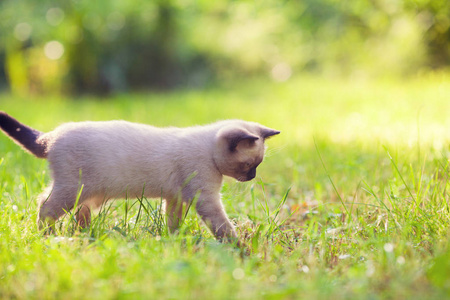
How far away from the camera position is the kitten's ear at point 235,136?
2574 mm

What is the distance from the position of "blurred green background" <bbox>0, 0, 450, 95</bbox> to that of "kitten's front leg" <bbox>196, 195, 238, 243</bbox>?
845 cm

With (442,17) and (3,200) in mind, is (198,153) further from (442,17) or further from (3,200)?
(442,17)

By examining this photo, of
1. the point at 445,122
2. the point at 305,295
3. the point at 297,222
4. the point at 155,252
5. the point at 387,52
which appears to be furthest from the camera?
the point at 387,52

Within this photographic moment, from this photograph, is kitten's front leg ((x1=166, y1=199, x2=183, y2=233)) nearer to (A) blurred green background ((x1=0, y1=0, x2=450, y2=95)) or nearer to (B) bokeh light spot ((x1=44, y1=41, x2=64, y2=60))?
(A) blurred green background ((x1=0, y1=0, x2=450, y2=95))

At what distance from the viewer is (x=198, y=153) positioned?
274 cm

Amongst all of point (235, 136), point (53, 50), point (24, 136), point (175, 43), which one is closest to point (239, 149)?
point (235, 136)

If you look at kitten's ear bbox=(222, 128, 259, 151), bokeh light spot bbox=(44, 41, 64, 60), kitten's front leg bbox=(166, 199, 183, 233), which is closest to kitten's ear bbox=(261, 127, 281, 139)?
kitten's ear bbox=(222, 128, 259, 151)

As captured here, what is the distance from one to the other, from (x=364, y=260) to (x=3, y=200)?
2.18 m

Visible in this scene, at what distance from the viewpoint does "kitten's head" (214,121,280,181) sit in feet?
8.66

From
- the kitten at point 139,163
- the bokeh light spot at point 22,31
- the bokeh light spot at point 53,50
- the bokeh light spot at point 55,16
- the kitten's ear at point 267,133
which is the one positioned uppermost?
the bokeh light spot at point 55,16

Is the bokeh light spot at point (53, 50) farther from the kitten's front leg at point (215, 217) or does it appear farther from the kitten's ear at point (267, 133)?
the kitten's front leg at point (215, 217)

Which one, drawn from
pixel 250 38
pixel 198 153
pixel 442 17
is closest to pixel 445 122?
pixel 198 153

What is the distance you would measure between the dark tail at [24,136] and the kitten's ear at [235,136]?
3.72 ft

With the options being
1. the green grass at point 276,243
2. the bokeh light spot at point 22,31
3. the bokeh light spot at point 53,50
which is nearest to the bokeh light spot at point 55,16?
the bokeh light spot at point 53,50
